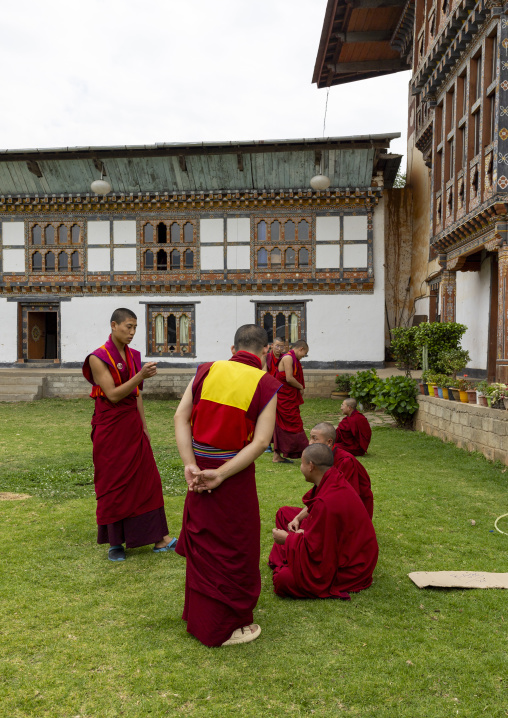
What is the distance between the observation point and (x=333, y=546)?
12.6 feet

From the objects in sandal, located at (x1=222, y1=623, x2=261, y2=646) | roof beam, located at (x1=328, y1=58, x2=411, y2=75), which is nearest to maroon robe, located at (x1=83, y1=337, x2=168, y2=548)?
sandal, located at (x1=222, y1=623, x2=261, y2=646)

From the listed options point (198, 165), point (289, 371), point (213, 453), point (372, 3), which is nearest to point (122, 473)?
point (213, 453)

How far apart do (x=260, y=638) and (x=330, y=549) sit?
30.5 inches

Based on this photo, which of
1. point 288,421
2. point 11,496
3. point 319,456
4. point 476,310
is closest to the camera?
point 319,456

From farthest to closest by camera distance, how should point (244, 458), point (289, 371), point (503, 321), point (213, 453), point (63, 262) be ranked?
point (63, 262)
point (503, 321)
point (289, 371)
point (213, 453)
point (244, 458)

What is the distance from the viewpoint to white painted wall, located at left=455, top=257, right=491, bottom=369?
43.8ft

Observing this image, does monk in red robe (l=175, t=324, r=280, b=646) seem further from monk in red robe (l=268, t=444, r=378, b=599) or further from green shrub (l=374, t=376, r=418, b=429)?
green shrub (l=374, t=376, r=418, b=429)

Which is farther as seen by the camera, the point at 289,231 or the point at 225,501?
the point at 289,231

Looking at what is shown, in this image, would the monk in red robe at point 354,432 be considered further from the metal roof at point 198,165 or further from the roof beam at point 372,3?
the roof beam at point 372,3

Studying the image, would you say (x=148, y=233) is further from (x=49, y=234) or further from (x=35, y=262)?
(x=35, y=262)

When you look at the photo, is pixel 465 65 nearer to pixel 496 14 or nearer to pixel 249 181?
pixel 496 14

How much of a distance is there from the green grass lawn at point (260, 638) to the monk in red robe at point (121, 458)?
230 mm

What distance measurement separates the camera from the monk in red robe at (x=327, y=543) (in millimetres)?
3795

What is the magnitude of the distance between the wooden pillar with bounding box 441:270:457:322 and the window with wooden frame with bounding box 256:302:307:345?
6744 mm
